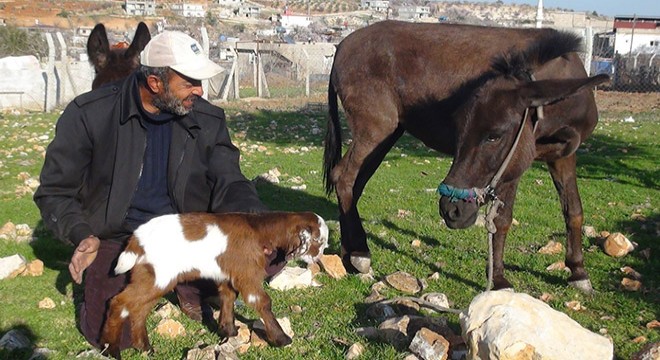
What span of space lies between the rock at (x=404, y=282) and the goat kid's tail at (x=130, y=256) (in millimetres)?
2074

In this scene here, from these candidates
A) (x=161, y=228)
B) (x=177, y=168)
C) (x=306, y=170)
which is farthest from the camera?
(x=306, y=170)

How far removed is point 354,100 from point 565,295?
2.36 meters

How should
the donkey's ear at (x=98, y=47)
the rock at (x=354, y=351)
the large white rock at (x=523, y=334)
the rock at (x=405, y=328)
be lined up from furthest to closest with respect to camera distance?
the donkey's ear at (x=98, y=47) < the rock at (x=405, y=328) < the rock at (x=354, y=351) < the large white rock at (x=523, y=334)

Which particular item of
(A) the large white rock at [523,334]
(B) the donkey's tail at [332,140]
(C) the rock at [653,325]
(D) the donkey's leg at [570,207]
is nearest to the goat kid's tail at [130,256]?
(A) the large white rock at [523,334]

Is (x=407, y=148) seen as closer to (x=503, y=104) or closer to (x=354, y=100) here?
(x=354, y=100)

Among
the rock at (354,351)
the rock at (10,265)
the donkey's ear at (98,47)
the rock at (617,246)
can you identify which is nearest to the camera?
the rock at (354,351)

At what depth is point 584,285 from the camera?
535cm

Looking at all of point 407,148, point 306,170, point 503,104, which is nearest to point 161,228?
point 503,104

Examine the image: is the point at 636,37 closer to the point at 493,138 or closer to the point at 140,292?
the point at 493,138

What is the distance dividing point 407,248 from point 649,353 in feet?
9.63

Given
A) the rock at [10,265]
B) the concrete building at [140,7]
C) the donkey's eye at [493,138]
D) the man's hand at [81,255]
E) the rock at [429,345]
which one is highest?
the concrete building at [140,7]

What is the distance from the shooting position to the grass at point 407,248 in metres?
4.51

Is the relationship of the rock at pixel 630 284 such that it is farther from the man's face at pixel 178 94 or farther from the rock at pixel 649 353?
the man's face at pixel 178 94

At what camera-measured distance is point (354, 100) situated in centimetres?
620
